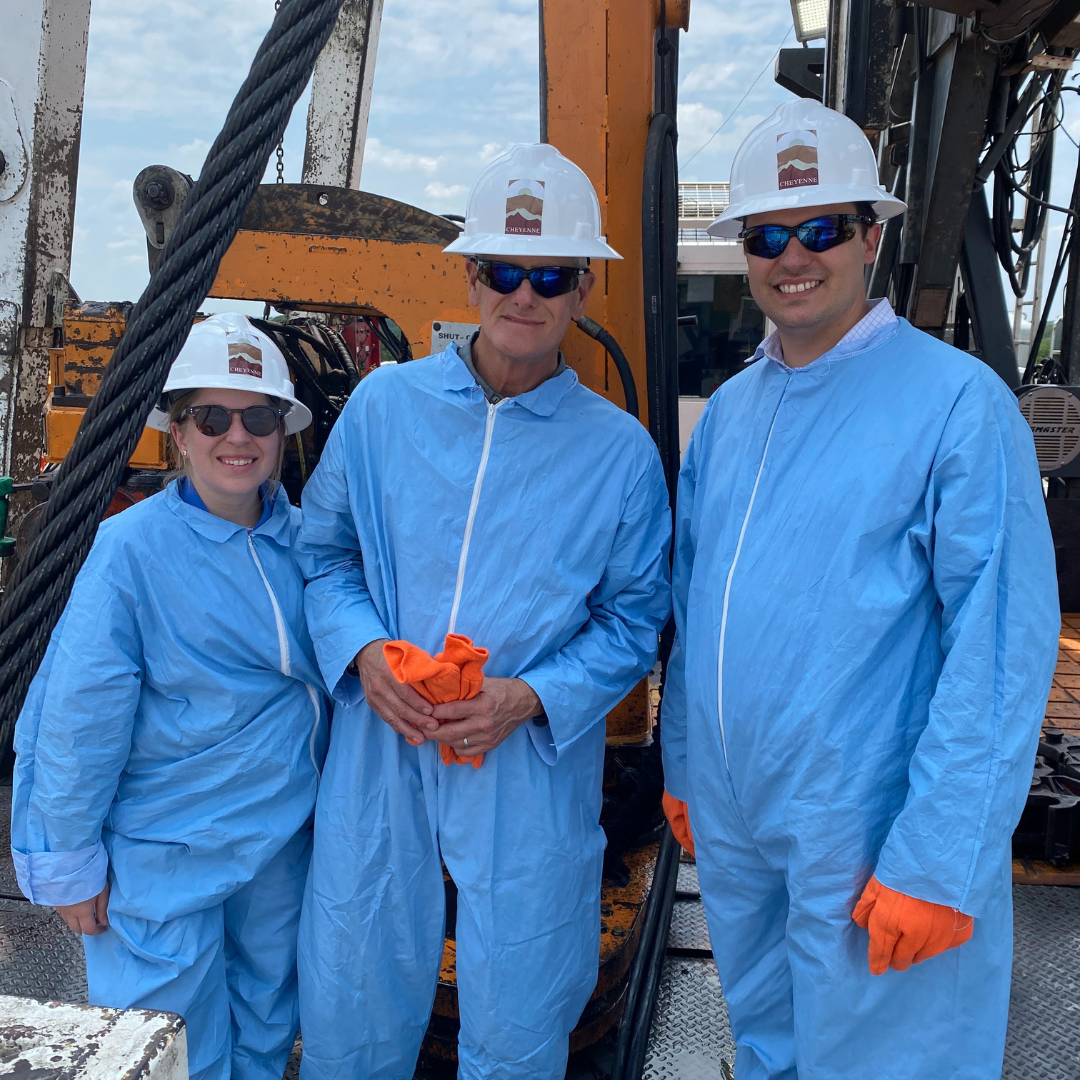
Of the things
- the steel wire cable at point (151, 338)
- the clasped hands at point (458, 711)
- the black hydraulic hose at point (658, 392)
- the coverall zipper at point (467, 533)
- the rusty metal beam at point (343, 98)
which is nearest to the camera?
the steel wire cable at point (151, 338)

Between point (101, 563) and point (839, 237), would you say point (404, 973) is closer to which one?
point (101, 563)

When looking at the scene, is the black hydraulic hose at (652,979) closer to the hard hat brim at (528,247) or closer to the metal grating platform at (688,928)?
the metal grating platform at (688,928)

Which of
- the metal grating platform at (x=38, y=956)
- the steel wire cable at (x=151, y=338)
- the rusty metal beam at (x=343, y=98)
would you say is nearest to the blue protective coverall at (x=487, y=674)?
the steel wire cable at (x=151, y=338)

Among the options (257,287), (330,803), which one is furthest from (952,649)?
(257,287)

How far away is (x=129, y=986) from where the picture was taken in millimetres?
1622

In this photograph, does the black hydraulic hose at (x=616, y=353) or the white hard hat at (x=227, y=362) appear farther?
the black hydraulic hose at (x=616, y=353)

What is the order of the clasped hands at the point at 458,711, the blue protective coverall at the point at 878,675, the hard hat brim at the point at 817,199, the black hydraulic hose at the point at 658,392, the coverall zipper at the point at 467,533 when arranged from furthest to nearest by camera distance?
the black hydraulic hose at the point at 658,392, the coverall zipper at the point at 467,533, the clasped hands at the point at 458,711, the hard hat brim at the point at 817,199, the blue protective coverall at the point at 878,675

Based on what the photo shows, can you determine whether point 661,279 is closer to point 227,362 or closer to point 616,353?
point 616,353

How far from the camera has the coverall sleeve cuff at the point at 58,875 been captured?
1549mm

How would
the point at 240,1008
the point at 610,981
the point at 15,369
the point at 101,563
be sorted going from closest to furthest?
the point at 101,563 → the point at 240,1008 → the point at 610,981 → the point at 15,369

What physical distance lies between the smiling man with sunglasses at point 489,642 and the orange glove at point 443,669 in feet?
0.12

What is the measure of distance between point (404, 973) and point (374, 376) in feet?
3.94

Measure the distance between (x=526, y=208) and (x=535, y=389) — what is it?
337 mm

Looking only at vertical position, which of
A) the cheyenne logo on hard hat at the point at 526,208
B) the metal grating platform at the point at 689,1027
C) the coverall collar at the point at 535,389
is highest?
the cheyenne logo on hard hat at the point at 526,208
